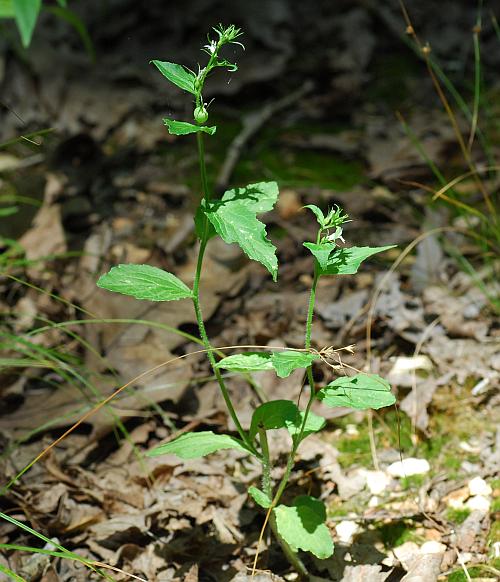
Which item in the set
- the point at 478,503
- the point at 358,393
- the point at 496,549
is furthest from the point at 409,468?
the point at 358,393

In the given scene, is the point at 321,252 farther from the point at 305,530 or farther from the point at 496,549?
the point at 496,549

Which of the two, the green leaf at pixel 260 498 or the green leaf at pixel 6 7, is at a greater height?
the green leaf at pixel 6 7

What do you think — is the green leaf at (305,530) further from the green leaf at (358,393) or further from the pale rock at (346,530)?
the green leaf at (358,393)

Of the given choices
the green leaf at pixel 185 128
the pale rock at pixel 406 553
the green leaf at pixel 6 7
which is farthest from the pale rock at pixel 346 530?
the green leaf at pixel 6 7

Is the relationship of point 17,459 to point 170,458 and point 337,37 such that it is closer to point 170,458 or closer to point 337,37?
point 170,458

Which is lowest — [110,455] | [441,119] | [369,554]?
[110,455]

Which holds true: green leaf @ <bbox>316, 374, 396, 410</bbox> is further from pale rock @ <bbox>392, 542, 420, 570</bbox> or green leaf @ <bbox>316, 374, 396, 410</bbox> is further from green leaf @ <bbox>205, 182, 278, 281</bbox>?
pale rock @ <bbox>392, 542, 420, 570</bbox>

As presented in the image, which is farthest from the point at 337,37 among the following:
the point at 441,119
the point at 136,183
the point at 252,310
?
the point at 252,310

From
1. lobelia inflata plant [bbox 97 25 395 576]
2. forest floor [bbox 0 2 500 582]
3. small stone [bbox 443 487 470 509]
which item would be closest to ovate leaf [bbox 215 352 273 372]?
lobelia inflata plant [bbox 97 25 395 576]
